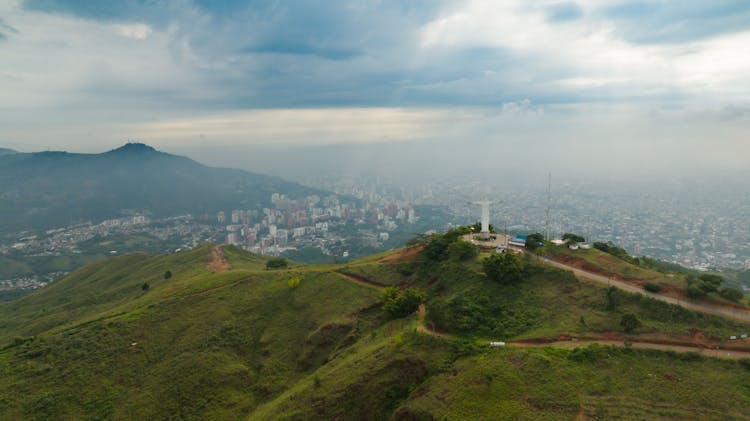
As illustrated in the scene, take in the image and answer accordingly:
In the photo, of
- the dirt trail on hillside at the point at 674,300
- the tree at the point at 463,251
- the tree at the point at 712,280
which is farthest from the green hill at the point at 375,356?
the tree at the point at 712,280

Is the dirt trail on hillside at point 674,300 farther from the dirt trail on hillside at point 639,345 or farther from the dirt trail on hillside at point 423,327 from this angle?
the dirt trail on hillside at point 423,327

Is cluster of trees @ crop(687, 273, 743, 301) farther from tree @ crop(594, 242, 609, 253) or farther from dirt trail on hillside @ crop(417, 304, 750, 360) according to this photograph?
tree @ crop(594, 242, 609, 253)

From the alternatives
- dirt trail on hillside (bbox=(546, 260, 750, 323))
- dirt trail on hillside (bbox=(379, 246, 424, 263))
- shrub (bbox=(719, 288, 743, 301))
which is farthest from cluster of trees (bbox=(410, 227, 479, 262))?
shrub (bbox=(719, 288, 743, 301))

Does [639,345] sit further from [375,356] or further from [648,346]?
[375,356]

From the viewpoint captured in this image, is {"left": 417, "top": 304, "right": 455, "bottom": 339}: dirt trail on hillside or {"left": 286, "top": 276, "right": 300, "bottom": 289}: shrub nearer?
{"left": 417, "top": 304, "right": 455, "bottom": 339}: dirt trail on hillside

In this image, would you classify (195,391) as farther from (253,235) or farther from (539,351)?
(253,235)

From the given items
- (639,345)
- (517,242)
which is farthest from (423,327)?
(517,242)
